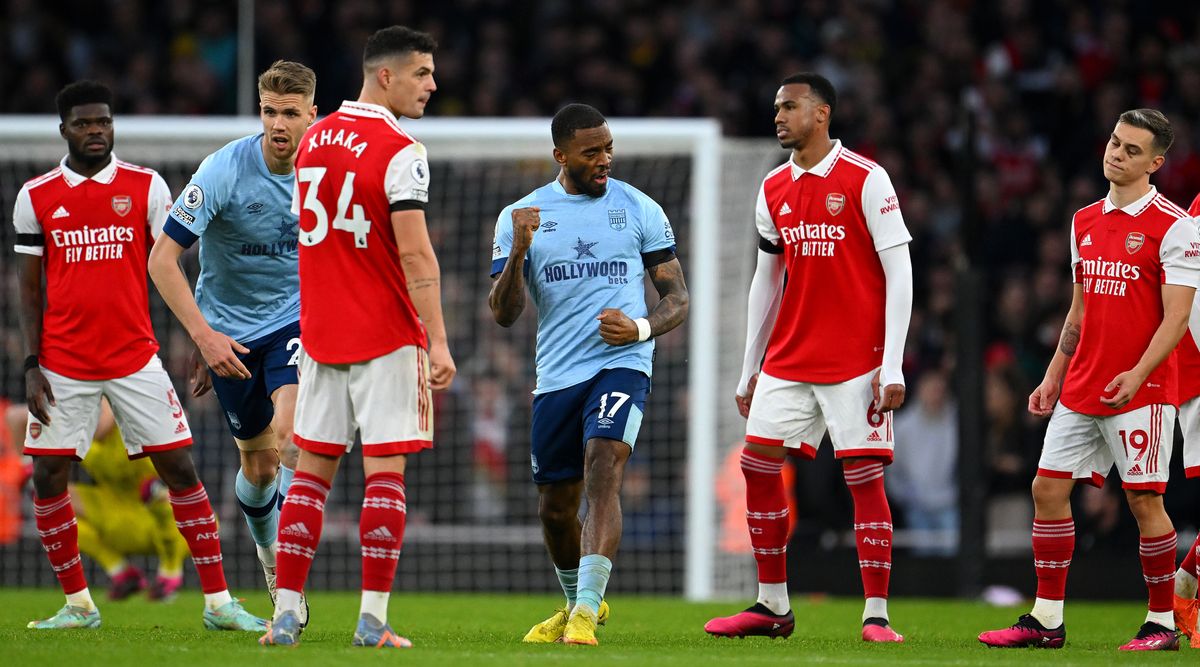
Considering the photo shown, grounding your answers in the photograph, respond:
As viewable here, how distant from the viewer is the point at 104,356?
25.2 feet

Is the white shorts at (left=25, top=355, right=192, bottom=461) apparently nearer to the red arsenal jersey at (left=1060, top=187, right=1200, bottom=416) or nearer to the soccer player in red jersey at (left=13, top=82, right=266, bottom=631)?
the soccer player in red jersey at (left=13, top=82, right=266, bottom=631)

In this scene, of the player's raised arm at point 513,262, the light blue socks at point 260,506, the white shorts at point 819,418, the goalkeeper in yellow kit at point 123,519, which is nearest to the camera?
the player's raised arm at point 513,262

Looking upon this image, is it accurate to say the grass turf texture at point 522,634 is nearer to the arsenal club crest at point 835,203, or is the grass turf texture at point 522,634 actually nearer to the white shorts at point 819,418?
the white shorts at point 819,418

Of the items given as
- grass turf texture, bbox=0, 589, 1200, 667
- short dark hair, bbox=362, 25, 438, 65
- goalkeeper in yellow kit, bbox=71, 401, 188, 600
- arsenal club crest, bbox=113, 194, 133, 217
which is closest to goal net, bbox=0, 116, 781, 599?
grass turf texture, bbox=0, 589, 1200, 667

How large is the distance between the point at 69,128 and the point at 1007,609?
7262 mm

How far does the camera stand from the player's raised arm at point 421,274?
608 cm

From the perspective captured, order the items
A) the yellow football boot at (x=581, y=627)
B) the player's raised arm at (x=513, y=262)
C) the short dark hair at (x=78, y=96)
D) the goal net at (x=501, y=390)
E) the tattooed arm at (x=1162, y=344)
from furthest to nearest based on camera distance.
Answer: the goal net at (x=501, y=390)
the short dark hair at (x=78, y=96)
the tattooed arm at (x=1162, y=344)
the player's raised arm at (x=513, y=262)
the yellow football boot at (x=581, y=627)

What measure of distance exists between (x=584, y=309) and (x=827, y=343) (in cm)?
117

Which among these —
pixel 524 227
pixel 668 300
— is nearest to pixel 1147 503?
pixel 668 300

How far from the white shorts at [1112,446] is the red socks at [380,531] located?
3190mm

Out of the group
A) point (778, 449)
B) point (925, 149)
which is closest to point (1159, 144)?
point (778, 449)

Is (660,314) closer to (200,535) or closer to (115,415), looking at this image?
(200,535)

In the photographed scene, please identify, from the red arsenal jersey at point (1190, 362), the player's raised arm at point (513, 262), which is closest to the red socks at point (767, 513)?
the player's raised arm at point (513, 262)

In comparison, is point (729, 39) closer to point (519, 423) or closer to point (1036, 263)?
point (1036, 263)
